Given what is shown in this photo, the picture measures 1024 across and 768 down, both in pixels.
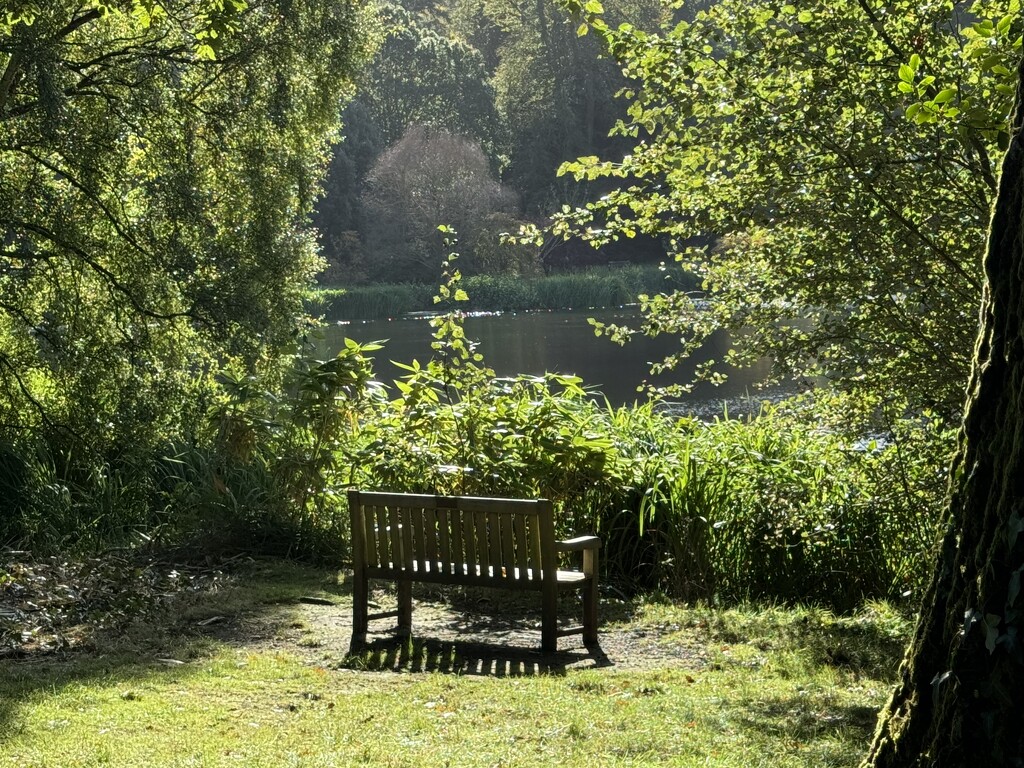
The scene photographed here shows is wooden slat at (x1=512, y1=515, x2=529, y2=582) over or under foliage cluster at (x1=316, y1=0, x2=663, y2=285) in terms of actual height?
under

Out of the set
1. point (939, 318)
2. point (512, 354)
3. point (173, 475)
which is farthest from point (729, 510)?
point (512, 354)

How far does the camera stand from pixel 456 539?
660cm

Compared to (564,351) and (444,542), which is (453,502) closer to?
(444,542)

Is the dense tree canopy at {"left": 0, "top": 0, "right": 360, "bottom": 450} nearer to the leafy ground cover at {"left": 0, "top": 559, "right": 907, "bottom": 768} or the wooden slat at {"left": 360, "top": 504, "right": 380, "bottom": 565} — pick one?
the leafy ground cover at {"left": 0, "top": 559, "right": 907, "bottom": 768}

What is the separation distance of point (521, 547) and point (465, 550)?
1.36 feet

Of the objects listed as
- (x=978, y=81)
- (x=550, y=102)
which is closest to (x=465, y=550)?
(x=978, y=81)

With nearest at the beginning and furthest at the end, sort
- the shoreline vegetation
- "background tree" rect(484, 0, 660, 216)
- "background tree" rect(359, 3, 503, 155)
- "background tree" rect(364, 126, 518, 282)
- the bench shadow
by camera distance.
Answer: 1. the bench shadow
2. the shoreline vegetation
3. "background tree" rect(364, 126, 518, 282)
4. "background tree" rect(484, 0, 660, 216)
5. "background tree" rect(359, 3, 503, 155)

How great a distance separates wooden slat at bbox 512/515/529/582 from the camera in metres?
6.36

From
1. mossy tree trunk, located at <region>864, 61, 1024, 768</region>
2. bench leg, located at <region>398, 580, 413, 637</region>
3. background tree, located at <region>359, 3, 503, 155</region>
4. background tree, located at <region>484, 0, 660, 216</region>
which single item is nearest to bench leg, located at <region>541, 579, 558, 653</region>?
bench leg, located at <region>398, 580, 413, 637</region>

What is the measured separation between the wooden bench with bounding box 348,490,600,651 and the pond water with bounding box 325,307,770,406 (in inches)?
499

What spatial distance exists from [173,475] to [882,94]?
683 centimetres

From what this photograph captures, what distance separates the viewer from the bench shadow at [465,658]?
6078 millimetres

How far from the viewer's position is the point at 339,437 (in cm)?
1006

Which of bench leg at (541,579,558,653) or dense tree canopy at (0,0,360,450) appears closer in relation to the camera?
bench leg at (541,579,558,653)
